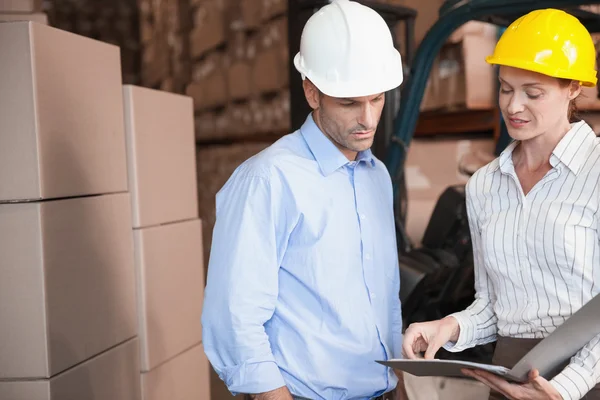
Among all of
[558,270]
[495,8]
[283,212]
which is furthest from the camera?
[495,8]

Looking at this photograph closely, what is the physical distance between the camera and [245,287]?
54.9 inches

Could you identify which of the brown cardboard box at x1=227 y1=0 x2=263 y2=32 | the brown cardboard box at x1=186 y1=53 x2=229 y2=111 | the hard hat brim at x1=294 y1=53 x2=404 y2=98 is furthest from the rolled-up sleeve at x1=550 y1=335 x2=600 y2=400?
the brown cardboard box at x1=186 y1=53 x2=229 y2=111

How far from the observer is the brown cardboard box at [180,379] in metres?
2.57

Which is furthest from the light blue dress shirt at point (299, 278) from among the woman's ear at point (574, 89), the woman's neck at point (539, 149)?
the woman's ear at point (574, 89)

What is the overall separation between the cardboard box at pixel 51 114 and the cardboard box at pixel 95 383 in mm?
476

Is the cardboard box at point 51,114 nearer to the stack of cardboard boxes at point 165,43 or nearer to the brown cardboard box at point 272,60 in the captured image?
the brown cardboard box at point 272,60

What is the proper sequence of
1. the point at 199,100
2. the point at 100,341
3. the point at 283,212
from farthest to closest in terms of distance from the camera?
1. the point at 199,100
2. the point at 100,341
3. the point at 283,212

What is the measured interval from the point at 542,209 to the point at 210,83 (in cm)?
432

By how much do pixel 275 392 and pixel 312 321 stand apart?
6.2 inches

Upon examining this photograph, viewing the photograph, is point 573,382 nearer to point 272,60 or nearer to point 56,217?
point 56,217

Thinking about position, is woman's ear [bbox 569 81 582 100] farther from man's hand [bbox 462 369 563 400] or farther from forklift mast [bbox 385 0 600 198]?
forklift mast [bbox 385 0 600 198]

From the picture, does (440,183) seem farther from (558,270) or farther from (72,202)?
(558,270)

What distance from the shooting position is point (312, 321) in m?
1.47

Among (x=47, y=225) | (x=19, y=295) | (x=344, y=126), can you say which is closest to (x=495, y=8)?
(x=344, y=126)
